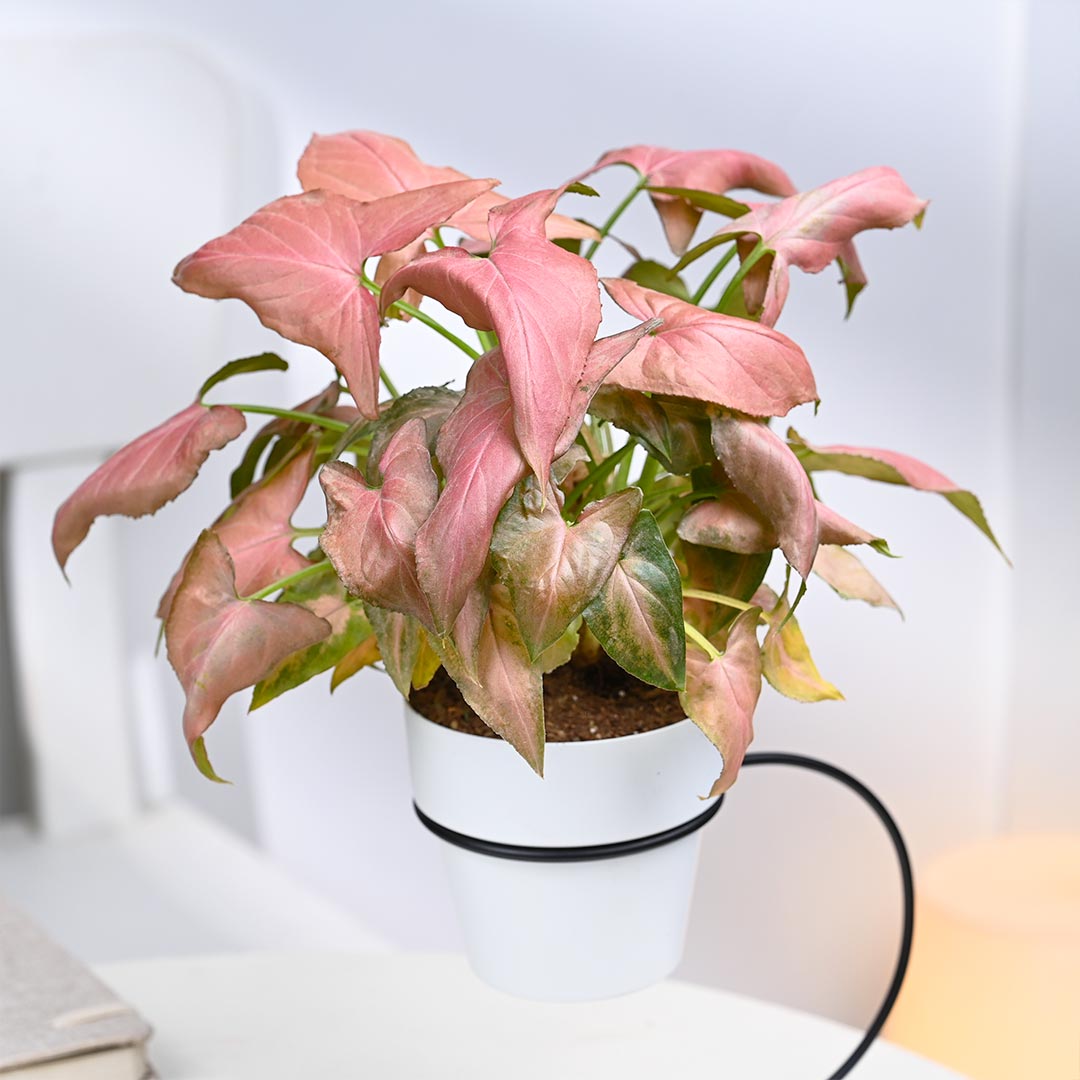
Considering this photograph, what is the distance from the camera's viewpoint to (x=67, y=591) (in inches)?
51.5

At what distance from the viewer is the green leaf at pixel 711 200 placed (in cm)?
63

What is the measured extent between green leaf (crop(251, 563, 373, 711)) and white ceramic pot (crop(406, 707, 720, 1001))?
4 cm

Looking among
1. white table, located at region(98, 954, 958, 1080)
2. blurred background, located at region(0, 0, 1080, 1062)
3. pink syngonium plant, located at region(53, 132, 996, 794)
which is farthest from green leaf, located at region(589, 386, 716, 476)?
blurred background, located at region(0, 0, 1080, 1062)

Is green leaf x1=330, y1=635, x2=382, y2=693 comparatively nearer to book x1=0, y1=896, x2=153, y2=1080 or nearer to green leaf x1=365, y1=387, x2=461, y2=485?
green leaf x1=365, y1=387, x2=461, y2=485

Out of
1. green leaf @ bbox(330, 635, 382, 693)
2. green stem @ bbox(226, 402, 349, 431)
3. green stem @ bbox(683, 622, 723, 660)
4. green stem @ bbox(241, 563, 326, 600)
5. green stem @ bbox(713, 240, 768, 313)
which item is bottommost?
green leaf @ bbox(330, 635, 382, 693)

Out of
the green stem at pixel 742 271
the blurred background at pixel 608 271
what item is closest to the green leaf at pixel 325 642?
the green stem at pixel 742 271

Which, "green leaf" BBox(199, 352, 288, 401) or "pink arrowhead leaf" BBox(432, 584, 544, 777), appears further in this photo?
"green leaf" BBox(199, 352, 288, 401)

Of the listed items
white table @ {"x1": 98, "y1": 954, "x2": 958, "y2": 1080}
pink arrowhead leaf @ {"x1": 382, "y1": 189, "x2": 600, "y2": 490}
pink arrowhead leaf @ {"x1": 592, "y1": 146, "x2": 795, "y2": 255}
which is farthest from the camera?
white table @ {"x1": 98, "y1": 954, "x2": 958, "y2": 1080}

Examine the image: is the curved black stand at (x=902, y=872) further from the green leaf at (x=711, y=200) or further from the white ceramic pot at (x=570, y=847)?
the green leaf at (x=711, y=200)

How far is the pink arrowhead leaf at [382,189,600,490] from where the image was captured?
1.55 ft

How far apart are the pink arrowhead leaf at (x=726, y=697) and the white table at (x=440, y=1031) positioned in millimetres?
333

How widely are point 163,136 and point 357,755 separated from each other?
2.13ft

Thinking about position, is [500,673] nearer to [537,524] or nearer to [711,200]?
[537,524]

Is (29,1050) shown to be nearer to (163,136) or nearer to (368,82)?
(163,136)
